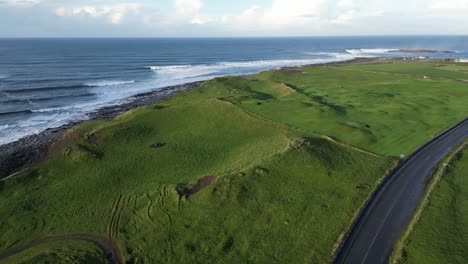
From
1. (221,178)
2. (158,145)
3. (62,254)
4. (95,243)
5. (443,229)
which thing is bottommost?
(95,243)

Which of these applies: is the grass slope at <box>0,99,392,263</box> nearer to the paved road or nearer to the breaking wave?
the paved road

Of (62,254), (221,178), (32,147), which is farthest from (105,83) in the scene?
(62,254)

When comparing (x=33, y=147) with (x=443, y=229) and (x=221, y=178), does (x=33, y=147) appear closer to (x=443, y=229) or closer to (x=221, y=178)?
(x=221, y=178)

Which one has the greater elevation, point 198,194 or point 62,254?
point 198,194

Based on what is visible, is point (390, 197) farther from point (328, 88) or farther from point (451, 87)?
point (451, 87)

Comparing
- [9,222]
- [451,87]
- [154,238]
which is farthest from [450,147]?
[9,222]

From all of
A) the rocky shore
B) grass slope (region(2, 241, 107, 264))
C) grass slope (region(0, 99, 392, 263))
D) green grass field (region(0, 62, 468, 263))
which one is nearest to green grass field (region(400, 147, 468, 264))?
green grass field (region(0, 62, 468, 263))
